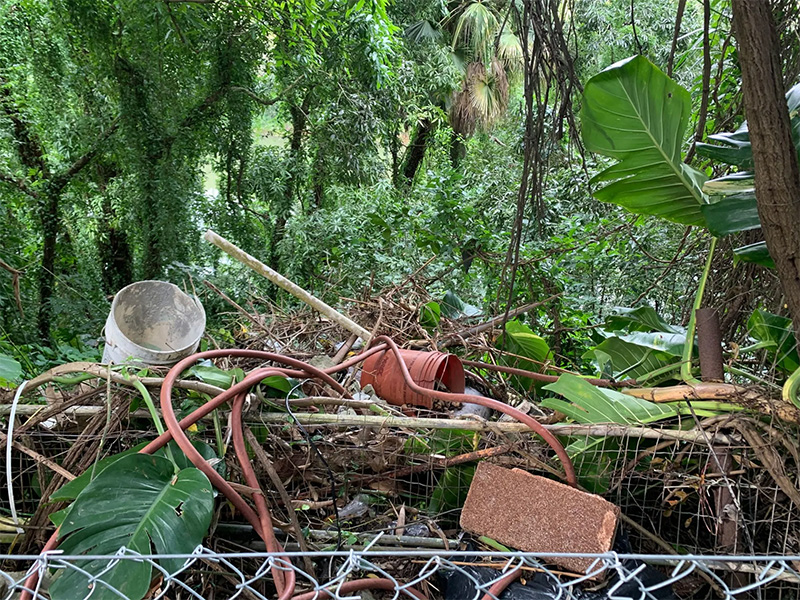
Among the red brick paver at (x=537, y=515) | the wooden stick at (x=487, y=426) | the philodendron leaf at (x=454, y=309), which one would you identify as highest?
the philodendron leaf at (x=454, y=309)

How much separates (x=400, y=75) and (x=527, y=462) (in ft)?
15.3

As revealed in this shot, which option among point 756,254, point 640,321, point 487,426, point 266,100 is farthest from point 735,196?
point 266,100

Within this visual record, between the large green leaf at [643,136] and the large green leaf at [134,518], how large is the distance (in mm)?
1224

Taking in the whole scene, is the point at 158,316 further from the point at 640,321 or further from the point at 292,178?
the point at 292,178

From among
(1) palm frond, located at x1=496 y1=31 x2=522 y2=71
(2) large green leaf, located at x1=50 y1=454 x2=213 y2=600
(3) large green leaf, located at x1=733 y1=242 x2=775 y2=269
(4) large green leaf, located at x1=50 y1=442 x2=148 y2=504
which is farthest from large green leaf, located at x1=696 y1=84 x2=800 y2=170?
(1) palm frond, located at x1=496 y1=31 x2=522 y2=71

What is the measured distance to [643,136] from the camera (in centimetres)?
136

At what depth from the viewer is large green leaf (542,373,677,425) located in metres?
1.20

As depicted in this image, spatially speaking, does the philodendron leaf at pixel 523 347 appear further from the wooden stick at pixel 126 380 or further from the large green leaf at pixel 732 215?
the wooden stick at pixel 126 380

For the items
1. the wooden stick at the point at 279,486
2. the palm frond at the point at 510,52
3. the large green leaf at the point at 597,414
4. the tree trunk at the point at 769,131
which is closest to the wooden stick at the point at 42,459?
the wooden stick at the point at 279,486

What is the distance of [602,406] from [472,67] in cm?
662

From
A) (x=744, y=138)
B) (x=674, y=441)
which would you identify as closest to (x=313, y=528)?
(x=674, y=441)

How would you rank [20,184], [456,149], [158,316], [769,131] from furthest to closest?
[456,149], [20,184], [158,316], [769,131]

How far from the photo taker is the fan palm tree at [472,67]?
6496mm

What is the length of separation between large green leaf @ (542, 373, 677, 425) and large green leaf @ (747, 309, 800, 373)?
341 millimetres
